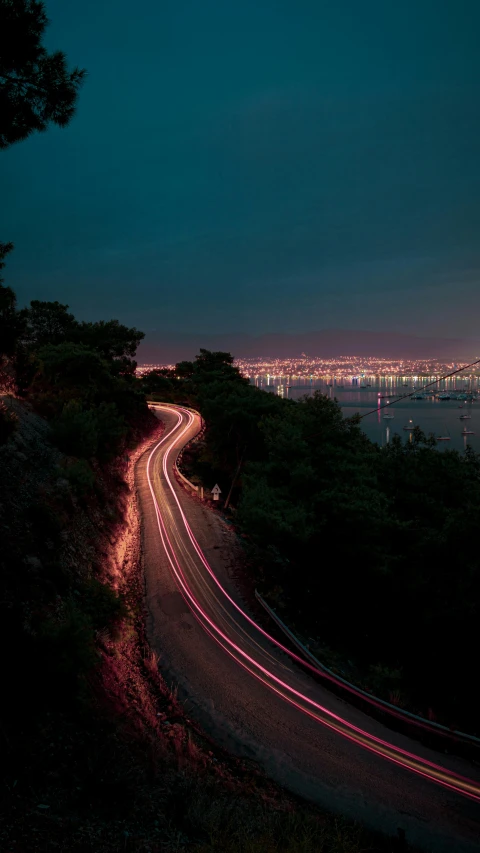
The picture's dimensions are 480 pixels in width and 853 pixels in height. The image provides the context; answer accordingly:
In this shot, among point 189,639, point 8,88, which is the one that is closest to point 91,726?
point 189,639

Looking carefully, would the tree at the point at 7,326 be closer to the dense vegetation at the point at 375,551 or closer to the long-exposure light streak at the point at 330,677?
the dense vegetation at the point at 375,551

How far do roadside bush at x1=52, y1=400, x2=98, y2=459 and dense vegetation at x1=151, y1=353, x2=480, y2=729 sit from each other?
793cm

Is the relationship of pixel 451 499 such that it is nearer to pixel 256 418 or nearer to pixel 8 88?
pixel 256 418

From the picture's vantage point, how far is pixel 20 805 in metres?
5.25

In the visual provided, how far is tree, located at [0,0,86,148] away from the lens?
7.11m

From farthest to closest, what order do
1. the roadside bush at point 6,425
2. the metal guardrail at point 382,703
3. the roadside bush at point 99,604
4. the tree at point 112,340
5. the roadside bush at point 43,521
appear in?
1. the tree at point 112,340
2. the roadside bush at point 6,425
3. the roadside bush at point 43,521
4. the roadside bush at point 99,604
5. the metal guardrail at point 382,703

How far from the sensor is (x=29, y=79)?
7.59 m

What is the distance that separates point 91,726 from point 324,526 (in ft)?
39.0

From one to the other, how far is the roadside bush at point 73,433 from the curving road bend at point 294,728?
21.9 ft

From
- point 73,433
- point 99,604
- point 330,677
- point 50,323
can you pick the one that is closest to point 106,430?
point 73,433

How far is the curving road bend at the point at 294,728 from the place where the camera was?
8602 millimetres

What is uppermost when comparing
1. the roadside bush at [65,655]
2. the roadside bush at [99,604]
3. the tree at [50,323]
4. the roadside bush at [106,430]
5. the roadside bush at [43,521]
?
the tree at [50,323]

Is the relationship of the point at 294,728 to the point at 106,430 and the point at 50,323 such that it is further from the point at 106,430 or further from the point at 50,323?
the point at 50,323

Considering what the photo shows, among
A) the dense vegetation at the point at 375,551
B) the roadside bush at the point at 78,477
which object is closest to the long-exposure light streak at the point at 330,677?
the dense vegetation at the point at 375,551
